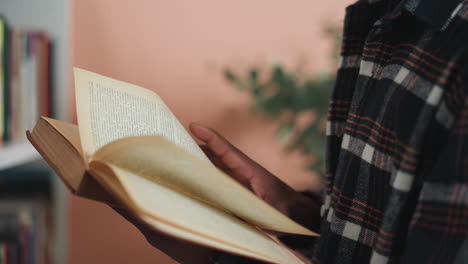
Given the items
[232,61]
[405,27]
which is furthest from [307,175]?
[405,27]

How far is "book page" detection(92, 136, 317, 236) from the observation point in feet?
1.09

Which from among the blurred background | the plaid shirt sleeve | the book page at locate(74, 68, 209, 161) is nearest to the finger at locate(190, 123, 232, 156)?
the book page at locate(74, 68, 209, 161)

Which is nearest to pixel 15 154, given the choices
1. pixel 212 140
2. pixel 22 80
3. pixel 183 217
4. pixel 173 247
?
pixel 22 80

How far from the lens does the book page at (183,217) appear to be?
288 mm

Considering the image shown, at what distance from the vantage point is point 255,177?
599 mm

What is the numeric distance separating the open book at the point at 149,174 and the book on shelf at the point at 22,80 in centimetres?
67

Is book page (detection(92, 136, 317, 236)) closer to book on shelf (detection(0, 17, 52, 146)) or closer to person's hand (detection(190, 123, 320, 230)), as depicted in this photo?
person's hand (detection(190, 123, 320, 230))

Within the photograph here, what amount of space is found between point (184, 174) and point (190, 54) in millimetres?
1242

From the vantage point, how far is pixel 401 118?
40 cm

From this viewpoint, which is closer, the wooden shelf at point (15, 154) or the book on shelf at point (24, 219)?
the wooden shelf at point (15, 154)

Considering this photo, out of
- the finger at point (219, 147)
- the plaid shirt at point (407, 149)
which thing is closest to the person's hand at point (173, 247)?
the plaid shirt at point (407, 149)

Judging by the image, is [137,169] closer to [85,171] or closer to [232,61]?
[85,171]

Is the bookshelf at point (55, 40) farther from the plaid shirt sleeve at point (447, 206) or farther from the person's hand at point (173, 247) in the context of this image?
the plaid shirt sleeve at point (447, 206)

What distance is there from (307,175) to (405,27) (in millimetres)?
1259
